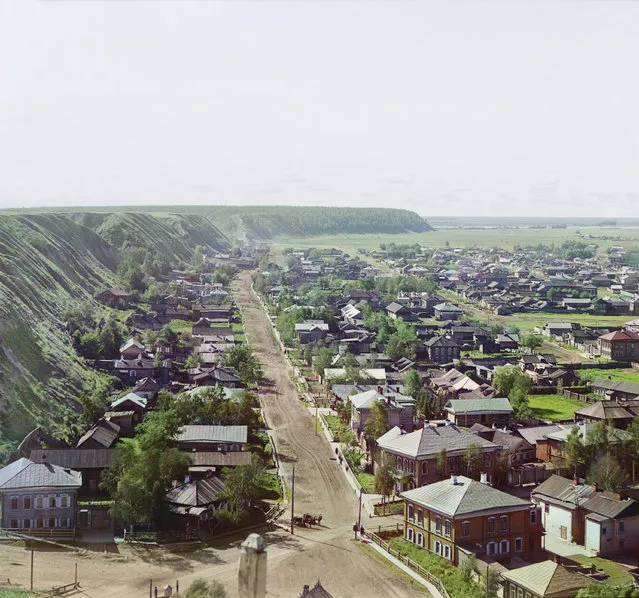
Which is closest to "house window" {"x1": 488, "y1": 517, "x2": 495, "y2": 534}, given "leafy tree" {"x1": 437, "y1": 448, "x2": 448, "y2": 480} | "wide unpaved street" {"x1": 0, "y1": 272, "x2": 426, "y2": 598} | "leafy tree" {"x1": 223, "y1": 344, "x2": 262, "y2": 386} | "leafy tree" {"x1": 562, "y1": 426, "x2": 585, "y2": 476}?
"wide unpaved street" {"x1": 0, "y1": 272, "x2": 426, "y2": 598}

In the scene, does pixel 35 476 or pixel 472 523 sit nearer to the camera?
pixel 472 523

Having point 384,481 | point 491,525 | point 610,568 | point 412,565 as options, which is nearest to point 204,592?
point 412,565

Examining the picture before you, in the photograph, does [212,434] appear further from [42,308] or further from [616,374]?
[616,374]

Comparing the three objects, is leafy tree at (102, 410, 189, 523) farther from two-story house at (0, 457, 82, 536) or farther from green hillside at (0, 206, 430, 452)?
green hillside at (0, 206, 430, 452)

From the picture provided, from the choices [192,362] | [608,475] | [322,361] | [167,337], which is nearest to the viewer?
[608,475]

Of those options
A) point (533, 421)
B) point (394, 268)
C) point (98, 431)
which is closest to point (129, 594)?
point (98, 431)

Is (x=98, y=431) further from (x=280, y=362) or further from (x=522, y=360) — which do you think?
(x=522, y=360)
